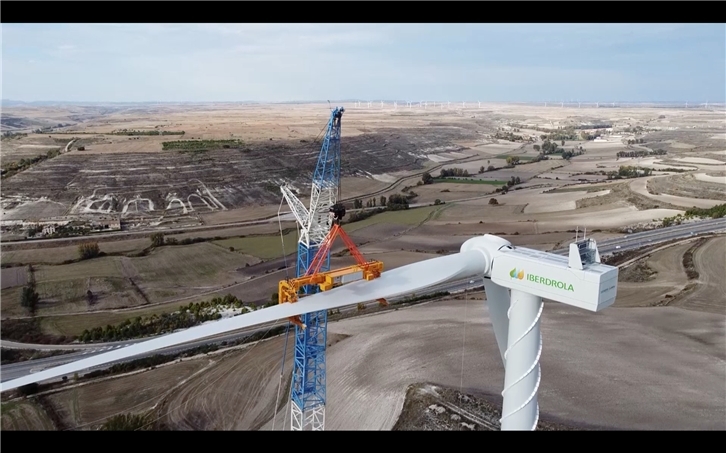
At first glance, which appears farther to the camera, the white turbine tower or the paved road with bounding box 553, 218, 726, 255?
the paved road with bounding box 553, 218, 726, 255

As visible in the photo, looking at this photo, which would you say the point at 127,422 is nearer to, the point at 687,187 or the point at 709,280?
the point at 709,280

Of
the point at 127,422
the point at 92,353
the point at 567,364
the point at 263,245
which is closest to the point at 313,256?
the point at 127,422

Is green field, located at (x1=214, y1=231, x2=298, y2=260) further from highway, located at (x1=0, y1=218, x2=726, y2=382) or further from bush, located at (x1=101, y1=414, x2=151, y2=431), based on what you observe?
bush, located at (x1=101, y1=414, x2=151, y2=431)

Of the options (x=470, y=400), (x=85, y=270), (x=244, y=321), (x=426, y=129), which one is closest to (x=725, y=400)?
(x=470, y=400)

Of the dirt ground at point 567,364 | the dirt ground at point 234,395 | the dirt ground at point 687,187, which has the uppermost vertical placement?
the dirt ground at point 687,187

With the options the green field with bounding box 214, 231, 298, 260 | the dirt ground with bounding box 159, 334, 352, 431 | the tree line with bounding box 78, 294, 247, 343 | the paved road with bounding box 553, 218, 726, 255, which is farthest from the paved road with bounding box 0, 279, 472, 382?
the paved road with bounding box 553, 218, 726, 255

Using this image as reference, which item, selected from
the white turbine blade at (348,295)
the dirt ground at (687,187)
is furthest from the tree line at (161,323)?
the dirt ground at (687,187)

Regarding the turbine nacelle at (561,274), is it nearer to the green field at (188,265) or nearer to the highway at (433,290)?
the highway at (433,290)
